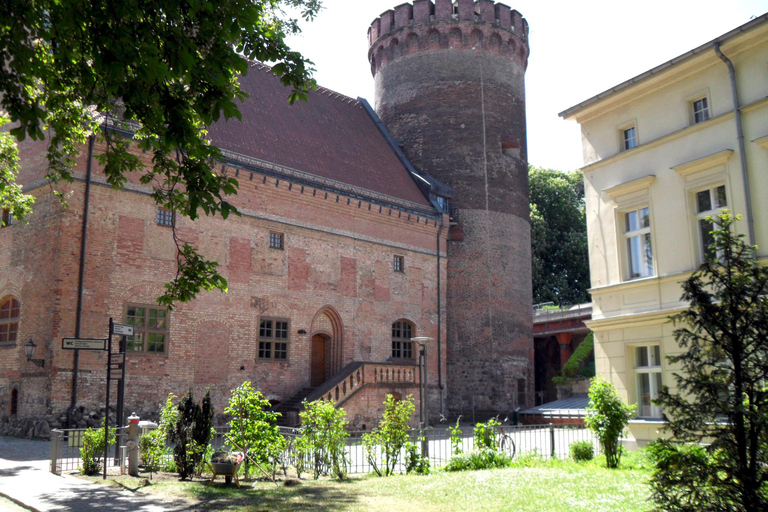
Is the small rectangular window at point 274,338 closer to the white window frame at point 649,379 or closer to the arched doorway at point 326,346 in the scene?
the arched doorway at point 326,346

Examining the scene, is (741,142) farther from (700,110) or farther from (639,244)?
(639,244)

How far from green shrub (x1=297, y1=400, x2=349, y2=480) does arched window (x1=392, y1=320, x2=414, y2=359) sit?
15784 millimetres

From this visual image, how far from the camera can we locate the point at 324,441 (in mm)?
12547

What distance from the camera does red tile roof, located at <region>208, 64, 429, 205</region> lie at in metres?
26.2

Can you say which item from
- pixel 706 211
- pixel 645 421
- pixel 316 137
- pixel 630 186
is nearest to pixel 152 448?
pixel 645 421

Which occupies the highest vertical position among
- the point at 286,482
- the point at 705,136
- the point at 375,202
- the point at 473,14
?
the point at 473,14

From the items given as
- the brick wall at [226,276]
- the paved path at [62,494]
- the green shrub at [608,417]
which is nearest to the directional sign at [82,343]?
the paved path at [62,494]

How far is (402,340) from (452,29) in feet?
51.0

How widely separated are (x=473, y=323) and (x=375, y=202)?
7227 mm

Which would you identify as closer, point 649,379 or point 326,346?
point 649,379

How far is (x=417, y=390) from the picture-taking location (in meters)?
26.6

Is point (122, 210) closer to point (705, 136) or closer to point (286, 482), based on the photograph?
point (286, 482)

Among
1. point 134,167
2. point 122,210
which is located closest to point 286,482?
point 134,167

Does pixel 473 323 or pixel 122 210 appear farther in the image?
pixel 473 323
